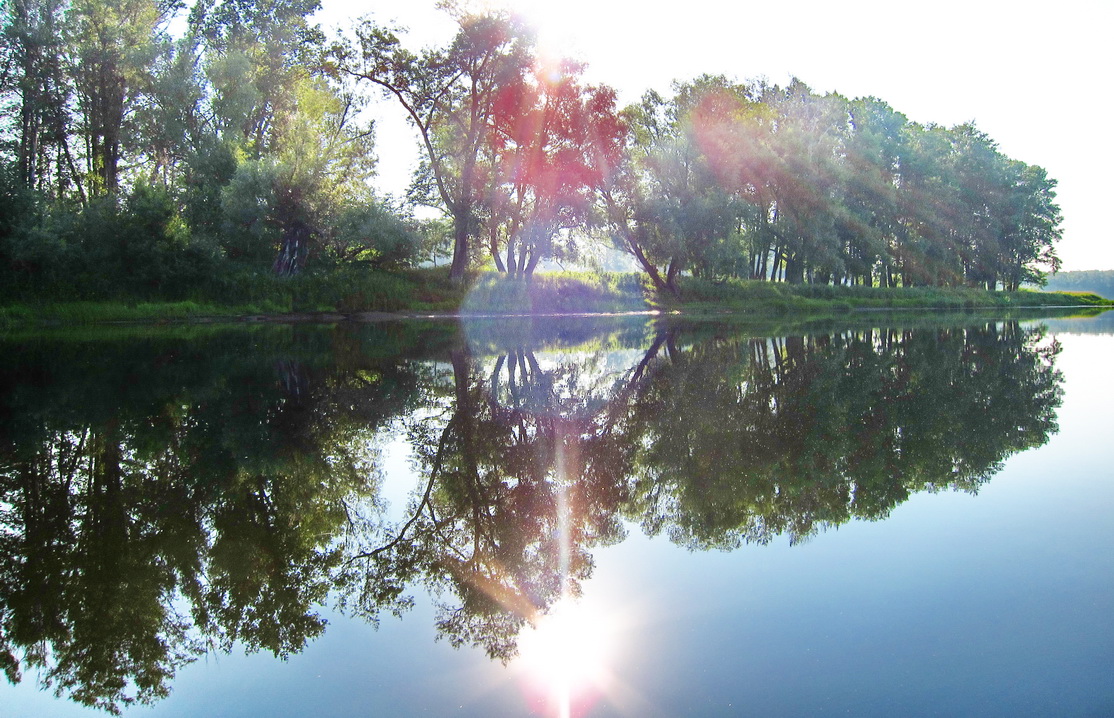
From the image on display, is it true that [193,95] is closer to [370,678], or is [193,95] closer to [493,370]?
[493,370]

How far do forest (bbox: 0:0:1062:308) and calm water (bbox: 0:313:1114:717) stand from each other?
1879 cm

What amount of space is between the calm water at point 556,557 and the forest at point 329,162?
1879 centimetres

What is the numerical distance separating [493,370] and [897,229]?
4771 cm

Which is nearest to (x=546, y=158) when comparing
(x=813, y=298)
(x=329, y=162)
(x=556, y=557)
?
(x=329, y=162)

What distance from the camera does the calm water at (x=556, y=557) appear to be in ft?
8.40

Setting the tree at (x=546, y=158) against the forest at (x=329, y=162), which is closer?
the forest at (x=329, y=162)

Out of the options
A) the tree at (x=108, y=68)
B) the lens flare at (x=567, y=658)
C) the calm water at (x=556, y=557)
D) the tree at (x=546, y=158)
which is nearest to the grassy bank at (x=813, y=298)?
the tree at (x=546, y=158)

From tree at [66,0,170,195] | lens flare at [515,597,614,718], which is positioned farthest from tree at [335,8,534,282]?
lens flare at [515,597,614,718]

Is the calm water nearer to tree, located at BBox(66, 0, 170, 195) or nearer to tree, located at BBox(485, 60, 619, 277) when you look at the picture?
tree, located at BBox(66, 0, 170, 195)

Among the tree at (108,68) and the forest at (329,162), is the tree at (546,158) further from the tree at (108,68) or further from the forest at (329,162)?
the tree at (108,68)

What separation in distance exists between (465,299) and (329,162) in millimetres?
8024

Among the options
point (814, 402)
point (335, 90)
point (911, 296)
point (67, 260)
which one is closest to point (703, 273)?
point (911, 296)

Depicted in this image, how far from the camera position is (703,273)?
4053 cm

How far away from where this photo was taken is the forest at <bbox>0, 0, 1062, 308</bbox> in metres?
24.7
